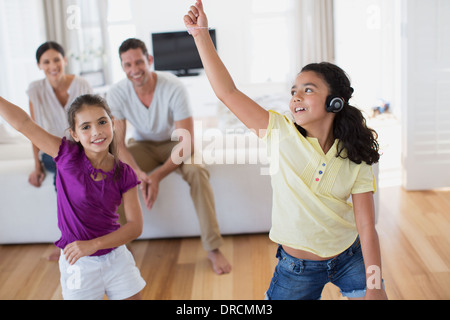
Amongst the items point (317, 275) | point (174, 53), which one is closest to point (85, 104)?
point (317, 275)

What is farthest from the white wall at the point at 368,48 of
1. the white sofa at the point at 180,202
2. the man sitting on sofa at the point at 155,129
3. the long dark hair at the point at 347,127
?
the long dark hair at the point at 347,127

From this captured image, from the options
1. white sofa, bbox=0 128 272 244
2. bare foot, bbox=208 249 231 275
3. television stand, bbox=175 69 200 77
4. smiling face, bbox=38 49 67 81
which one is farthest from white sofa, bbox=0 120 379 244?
television stand, bbox=175 69 200 77

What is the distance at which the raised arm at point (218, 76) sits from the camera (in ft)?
3.28

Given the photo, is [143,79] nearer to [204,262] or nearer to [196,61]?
[204,262]

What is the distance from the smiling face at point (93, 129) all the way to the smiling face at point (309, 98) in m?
0.50

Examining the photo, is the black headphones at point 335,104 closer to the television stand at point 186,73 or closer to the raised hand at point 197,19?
the raised hand at point 197,19

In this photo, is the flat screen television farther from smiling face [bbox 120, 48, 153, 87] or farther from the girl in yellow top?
the girl in yellow top

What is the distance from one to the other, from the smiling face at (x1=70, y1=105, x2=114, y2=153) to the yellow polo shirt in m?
0.43

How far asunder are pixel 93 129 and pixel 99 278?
394mm

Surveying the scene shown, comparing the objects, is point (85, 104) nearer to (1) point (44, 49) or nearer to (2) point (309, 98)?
(2) point (309, 98)

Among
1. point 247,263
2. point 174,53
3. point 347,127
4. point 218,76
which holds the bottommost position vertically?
point 247,263

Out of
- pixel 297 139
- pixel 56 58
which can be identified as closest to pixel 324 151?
pixel 297 139

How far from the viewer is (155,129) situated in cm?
228

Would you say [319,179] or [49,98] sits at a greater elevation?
[49,98]
